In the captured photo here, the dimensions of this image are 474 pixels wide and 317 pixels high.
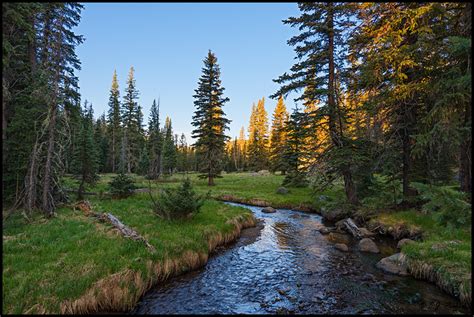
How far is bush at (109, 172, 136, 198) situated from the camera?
1984cm

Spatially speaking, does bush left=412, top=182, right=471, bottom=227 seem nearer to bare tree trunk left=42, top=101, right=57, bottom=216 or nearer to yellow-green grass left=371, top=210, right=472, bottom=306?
yellow-green grass left=371, top=210, right=472, bottom=306

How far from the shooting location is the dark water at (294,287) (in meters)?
7.09

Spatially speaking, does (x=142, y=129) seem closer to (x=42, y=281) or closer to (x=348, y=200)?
(x=348, y=200)

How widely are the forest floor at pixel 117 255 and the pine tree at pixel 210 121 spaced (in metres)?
19.7

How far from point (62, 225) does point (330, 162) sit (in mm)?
16171

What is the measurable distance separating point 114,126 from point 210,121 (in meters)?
39.5

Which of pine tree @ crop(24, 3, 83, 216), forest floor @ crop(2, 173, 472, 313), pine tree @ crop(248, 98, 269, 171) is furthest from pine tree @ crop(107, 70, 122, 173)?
forest floor @ crop(2, 173, 472, 313)

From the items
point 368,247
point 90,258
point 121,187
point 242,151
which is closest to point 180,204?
point 90,258

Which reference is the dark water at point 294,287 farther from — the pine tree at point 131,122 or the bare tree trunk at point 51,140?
the pine tree at point 131,122

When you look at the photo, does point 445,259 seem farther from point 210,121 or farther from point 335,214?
point 210,121

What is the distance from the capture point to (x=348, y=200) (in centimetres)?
1834

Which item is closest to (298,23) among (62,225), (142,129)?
(62,225)

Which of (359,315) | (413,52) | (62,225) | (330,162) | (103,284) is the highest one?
(413,52)

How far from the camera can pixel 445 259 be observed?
340 inches
